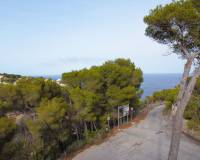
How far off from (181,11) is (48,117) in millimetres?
7428

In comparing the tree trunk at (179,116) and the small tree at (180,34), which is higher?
the small tree at (180,34)

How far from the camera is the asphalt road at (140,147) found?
35.1 feet

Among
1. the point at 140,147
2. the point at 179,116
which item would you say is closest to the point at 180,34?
the point at 179,116

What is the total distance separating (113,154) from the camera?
11.2 m

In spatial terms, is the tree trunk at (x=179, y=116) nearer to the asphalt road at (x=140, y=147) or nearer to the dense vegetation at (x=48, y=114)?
the asphalt road at (x=140, y=147)

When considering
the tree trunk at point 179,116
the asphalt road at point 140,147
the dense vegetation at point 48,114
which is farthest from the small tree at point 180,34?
A: the dense vegetation at point 48,114

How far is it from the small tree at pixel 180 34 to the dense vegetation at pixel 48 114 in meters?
6.25

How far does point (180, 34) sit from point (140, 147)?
7.21 metres

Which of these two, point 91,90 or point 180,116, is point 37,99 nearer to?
point 91,90

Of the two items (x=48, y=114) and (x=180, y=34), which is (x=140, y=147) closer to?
(x=48, y=114)

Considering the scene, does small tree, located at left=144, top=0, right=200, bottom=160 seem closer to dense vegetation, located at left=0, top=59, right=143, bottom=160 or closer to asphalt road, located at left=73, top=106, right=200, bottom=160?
asphalt road, located at left=73, top=106, right=200, bottom=160

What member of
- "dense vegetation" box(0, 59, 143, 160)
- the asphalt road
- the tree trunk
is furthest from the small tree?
"dense vegetation" box(0, 59, 143, 160)

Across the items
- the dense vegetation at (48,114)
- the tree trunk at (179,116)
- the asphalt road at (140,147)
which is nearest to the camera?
the tree trunk at (179,116)

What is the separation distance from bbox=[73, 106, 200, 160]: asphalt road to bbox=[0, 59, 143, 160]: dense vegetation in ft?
4.48
